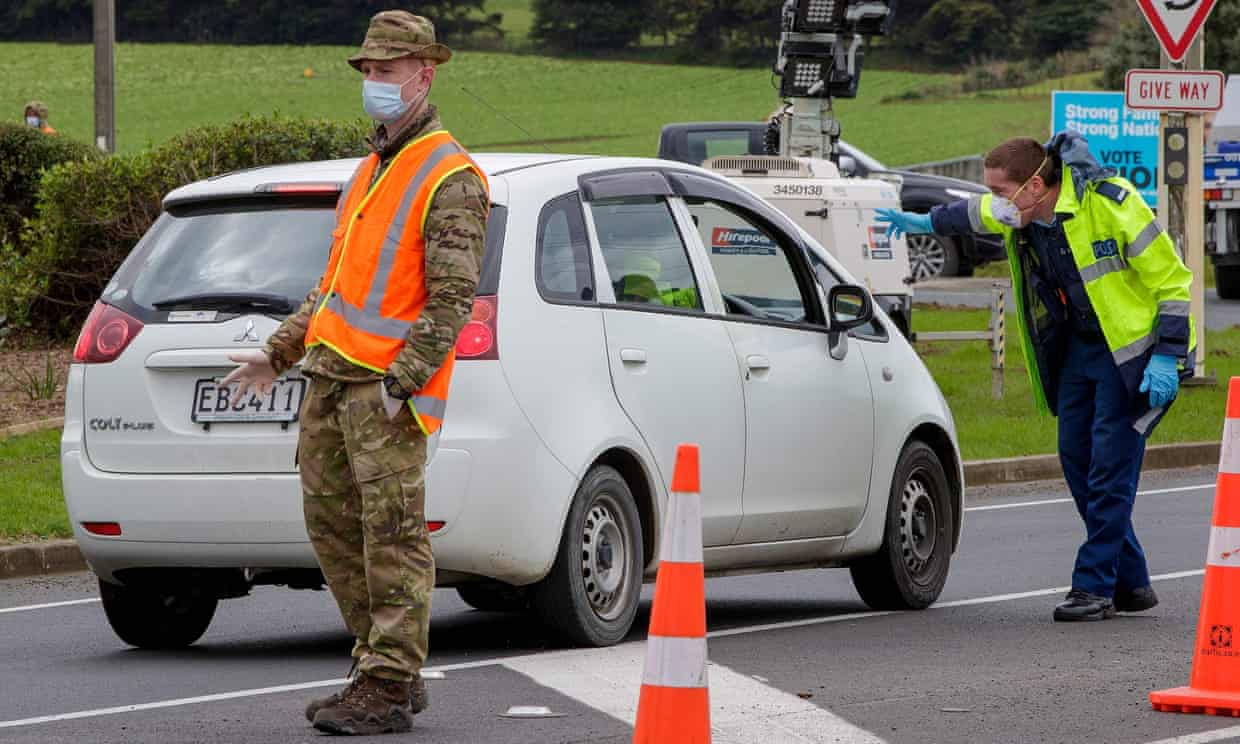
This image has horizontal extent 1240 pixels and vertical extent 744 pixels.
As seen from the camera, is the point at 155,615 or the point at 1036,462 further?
the point at 1036,462

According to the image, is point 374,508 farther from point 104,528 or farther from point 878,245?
point 878,245

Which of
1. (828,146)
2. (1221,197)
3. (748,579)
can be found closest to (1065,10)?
(1221,197)

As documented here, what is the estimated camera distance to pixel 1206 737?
6656mm

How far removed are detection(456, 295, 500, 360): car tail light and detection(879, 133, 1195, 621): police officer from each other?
2457 mm

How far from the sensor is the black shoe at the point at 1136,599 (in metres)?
9.33

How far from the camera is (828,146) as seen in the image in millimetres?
20750

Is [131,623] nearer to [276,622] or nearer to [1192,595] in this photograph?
[276,622]

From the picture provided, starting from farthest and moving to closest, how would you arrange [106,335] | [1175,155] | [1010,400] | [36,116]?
[36,116], [1010,400], [1175,155], [106,335]

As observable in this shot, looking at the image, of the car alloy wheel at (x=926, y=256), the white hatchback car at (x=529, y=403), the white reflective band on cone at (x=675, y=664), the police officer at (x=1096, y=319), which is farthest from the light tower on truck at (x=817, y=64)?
the white reflective band on cone at (x=675, y=664)

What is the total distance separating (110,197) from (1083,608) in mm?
11460

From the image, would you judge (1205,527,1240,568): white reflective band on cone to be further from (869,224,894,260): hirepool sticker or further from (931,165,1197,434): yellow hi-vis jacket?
(869,224,894,260): hirepool sticker

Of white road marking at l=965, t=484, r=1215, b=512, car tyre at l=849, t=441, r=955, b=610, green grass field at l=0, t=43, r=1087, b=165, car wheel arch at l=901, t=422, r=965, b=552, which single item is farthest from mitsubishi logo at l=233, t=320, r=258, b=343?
green grass field at l=0, t=43, r=1087, b=165

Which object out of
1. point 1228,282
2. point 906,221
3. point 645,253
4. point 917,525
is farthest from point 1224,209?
point 645,253

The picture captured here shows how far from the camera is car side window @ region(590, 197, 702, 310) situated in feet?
27.6
